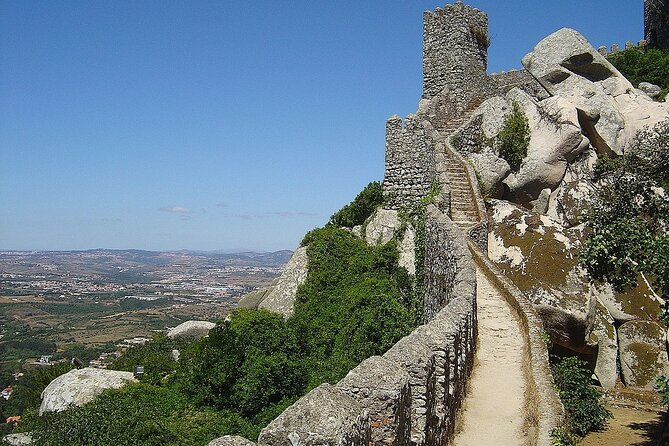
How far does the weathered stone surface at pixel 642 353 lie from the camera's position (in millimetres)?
17375

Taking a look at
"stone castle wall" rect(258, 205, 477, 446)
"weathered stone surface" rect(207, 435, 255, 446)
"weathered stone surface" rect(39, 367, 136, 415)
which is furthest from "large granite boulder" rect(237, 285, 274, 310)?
"weathered stone surface" rect(207, 435, 255, 446)

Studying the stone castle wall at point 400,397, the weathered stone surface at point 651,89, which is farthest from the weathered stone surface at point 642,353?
the weathered stone surface at point 651,89

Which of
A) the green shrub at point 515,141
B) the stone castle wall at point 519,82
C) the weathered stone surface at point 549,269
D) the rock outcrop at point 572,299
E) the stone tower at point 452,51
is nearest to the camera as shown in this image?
the weathered stone surface at point 549,269

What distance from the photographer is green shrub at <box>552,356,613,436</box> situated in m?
14.7

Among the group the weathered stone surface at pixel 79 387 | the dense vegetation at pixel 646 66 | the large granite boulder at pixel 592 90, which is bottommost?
the weathered stone surface at pixel 79 387

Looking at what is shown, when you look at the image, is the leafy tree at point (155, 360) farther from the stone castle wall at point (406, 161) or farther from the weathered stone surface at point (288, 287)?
the stone castle wall at point (406, 161)

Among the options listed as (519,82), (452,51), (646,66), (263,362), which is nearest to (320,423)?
(263,362)

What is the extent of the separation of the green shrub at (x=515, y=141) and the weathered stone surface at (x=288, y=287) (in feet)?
29.7

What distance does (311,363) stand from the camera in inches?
591

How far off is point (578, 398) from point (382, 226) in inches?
331

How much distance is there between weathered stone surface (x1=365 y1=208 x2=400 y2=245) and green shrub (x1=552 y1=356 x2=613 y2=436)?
7084mm

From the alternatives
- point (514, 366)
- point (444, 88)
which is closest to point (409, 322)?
point (514, 366)

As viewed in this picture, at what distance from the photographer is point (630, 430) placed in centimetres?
1533

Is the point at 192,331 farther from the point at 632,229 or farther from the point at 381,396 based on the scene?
the point at 381,396
